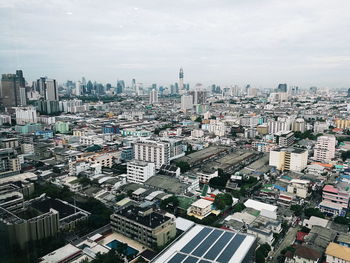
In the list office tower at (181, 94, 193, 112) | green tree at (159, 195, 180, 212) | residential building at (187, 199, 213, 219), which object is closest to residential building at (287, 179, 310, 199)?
residential building at (187, 199, 213, 219)

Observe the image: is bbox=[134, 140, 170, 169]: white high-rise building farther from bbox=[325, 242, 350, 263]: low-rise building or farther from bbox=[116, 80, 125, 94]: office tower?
bbox=[116, 80, 125, 94]: office tower

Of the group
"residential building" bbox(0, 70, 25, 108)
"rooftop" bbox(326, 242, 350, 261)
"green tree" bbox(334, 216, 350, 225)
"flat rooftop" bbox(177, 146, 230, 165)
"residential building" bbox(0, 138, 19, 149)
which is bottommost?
"green tree" bbox(334, 216, 350, 225)

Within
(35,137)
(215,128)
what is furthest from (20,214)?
(215,128)

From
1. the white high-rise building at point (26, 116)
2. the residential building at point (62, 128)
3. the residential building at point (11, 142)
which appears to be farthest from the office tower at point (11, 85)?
the white high-rise building at point (26, 116)

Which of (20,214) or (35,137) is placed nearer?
(20,214)

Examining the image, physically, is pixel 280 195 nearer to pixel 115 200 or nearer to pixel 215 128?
pixel 115 200

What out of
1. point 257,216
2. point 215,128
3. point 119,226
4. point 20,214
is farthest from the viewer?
point 215,128

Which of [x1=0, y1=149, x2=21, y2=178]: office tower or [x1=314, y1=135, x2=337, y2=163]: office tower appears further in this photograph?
[x1=314, y1=135, x2=337, y2=163]: office tower
